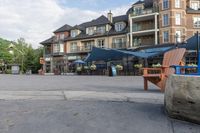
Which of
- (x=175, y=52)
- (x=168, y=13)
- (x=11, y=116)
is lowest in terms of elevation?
(x=11, y=116)

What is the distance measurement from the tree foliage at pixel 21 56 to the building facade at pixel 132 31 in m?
7.73

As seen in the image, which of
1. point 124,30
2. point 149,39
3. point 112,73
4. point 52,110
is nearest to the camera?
point 52,110

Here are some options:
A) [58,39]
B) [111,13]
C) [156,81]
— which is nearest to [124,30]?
[111,13]

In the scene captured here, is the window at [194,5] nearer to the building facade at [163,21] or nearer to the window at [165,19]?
the building facade at [163,21]

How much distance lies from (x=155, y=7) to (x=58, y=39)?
20394 mm

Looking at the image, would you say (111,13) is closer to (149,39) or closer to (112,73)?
(149,39)

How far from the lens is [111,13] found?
4838 cm

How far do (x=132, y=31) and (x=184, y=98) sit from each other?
38.0 metres

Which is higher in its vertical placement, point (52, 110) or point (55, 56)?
point (55, 56)

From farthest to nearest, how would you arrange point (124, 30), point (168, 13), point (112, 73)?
point (124, 30)
point (168, 13)
point (112, 73)

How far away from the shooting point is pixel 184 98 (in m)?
4.16

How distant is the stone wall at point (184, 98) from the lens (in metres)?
4.02

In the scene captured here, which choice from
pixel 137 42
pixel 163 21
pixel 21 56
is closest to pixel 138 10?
pixel 137 42

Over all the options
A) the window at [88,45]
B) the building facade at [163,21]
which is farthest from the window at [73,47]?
the building facade at [163,21]
